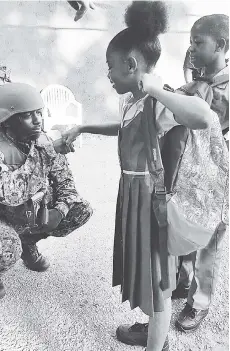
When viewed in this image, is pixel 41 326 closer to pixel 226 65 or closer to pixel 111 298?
pixel 111 298

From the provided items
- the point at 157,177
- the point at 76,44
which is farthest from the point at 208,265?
the point at 76,44

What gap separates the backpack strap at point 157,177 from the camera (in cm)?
91

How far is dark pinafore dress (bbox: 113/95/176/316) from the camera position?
3.16ft

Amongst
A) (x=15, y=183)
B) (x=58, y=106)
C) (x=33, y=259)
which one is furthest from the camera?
(x=33, y=259)

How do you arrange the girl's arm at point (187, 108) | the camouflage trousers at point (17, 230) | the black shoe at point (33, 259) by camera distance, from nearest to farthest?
1. the girl's arm at point (187, 108)
2. the camouflage trousers at point (17, 230)
3. the black shoe at point (33, 259)

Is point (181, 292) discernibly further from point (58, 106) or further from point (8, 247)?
point (58, 106)

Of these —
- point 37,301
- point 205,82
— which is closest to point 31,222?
point 37,301

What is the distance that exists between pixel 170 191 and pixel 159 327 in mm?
382

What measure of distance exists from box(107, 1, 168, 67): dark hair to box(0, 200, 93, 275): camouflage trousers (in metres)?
0.68

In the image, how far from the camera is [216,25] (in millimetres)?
1031

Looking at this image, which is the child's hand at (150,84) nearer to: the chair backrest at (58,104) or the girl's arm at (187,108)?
the girl's arm at (187,108)

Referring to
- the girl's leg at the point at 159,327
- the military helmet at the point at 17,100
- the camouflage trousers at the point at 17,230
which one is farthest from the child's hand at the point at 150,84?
the camouflage trousers at the point at 17,230

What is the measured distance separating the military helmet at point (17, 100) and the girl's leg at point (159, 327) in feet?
2.41

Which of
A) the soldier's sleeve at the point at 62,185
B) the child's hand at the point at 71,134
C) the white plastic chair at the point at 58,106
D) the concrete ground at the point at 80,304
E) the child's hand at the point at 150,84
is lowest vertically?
the concrete ground at the point at 80,304
